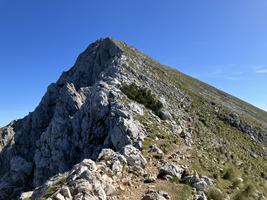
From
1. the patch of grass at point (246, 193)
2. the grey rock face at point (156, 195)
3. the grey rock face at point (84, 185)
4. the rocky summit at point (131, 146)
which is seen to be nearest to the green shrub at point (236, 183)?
the rocky summit at point (131, 146)

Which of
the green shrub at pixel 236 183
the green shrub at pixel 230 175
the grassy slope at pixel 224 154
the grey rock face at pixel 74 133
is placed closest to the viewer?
the green shrub at pixel 236 183

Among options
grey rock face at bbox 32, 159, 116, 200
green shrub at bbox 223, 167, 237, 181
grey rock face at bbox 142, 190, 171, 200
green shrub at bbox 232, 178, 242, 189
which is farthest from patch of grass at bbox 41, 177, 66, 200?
green shrub at bbox 223, 167, 237, 181

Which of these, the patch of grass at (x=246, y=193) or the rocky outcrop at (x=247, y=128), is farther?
the rocky outcrop at (x=247, y=128)

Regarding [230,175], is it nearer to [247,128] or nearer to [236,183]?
[236,183]

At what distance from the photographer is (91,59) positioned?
8869 centimetres

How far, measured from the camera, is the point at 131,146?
30.1 meters

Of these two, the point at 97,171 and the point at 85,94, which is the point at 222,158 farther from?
the point at 85,94

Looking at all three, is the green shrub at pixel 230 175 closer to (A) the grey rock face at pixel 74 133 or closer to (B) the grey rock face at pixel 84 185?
(A) the grey rock face at pixel 74 133

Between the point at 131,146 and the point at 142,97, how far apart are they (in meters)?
17.6

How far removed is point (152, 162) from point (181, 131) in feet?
46.4

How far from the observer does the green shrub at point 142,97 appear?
45438 millimetres

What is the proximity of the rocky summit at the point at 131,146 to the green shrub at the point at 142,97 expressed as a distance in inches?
6.2

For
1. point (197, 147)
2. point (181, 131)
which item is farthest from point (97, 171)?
point (181, 131)

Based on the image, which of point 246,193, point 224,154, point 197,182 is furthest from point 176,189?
point 224,154
